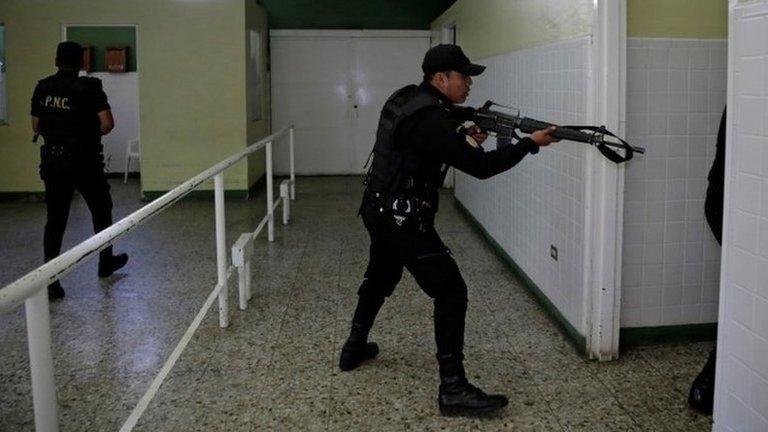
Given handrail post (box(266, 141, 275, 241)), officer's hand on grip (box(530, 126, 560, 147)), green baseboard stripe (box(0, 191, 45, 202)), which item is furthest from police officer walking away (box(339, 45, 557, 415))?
green baseboard stripe (box(0, 191, 45, 202))

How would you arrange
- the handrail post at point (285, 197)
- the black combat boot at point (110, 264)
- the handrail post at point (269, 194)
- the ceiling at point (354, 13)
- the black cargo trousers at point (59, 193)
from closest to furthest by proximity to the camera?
the black cargo trousers at point (59, 193) < the black combat boot at point (110, 264) < the handrail post at point (269, 194) < the handrail post at point (285, 197) < the ceiling at point (354, 13)

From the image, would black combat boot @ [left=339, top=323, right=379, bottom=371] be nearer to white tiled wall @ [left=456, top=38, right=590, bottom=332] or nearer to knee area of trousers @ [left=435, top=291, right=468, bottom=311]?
knee area of trousers @ [left=435, top=291, right=468, bottom=311]

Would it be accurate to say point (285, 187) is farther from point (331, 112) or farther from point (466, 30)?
point (331, 112)

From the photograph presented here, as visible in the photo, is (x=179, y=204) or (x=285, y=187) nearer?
(x=285, y=187)

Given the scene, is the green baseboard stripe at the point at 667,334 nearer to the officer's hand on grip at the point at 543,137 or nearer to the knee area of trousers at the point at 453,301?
the knee area of trousers at the point at 453,301

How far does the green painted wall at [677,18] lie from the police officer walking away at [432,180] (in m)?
0.87

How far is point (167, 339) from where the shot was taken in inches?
140

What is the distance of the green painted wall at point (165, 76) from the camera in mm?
7492

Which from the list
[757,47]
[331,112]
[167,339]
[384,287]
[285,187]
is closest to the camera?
[757,47]

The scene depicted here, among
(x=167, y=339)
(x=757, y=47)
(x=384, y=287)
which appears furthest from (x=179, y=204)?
(x=757, y=47)

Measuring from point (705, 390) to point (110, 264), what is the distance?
3645 millimetres

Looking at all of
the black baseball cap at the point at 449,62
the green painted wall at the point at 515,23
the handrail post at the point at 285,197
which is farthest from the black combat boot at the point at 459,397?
the handrail post at the point at 285,197

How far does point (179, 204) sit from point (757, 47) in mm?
6521

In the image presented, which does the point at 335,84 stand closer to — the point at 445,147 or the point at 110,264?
the point at 110,264
